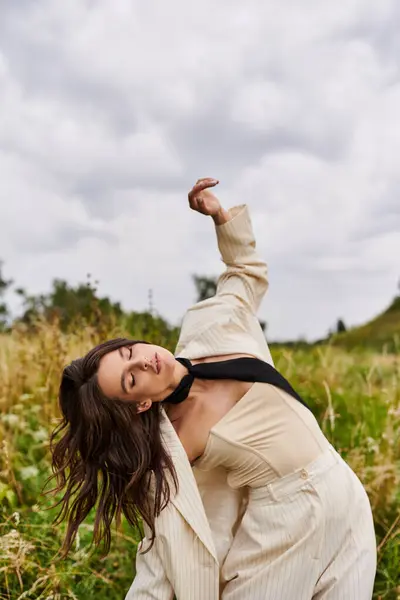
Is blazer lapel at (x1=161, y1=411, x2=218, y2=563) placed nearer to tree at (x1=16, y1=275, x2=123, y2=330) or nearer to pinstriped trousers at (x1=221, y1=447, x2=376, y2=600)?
pinstriped trousers at (x1=221, y1=447, x2=376, y2=600)

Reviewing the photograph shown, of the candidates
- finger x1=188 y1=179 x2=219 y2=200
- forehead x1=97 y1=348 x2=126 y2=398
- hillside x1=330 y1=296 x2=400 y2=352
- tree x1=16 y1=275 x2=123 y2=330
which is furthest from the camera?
hillside x1=330 y1=296 x2=400 y2=352

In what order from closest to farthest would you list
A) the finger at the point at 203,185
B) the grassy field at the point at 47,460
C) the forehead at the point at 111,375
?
the forehead at the point at 111,375 < the finger at the point at 203,185 < the grassy field at the point at 47,460

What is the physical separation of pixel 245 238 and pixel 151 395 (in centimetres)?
88

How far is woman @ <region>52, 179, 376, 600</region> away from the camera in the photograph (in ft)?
9.08

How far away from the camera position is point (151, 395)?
2756 millimetres

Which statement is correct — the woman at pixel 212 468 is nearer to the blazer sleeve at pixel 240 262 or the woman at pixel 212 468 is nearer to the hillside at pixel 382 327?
the blazer sleeve at pixel 240 262

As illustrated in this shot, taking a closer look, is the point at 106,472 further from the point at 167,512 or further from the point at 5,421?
the point at 5,421

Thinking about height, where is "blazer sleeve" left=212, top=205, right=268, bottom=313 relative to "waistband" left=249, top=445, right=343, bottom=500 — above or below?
above

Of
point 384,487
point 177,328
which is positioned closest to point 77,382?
point 384,487

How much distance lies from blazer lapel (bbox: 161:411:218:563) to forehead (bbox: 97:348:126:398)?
257 millimetres

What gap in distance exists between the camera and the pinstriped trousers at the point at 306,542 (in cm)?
278

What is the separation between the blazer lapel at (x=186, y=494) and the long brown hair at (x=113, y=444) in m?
0.03

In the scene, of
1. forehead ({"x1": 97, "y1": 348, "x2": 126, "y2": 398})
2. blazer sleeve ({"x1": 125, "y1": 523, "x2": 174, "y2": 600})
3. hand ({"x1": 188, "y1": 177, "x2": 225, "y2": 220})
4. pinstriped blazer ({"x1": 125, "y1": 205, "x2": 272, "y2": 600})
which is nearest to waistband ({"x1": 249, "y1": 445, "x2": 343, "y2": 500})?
pinstriped blazer ({"x1": 125, "y1": 205, "x2": 272, "y2": 600})

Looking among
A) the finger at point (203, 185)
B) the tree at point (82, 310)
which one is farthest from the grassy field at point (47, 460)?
the finger at point (203, 185)
